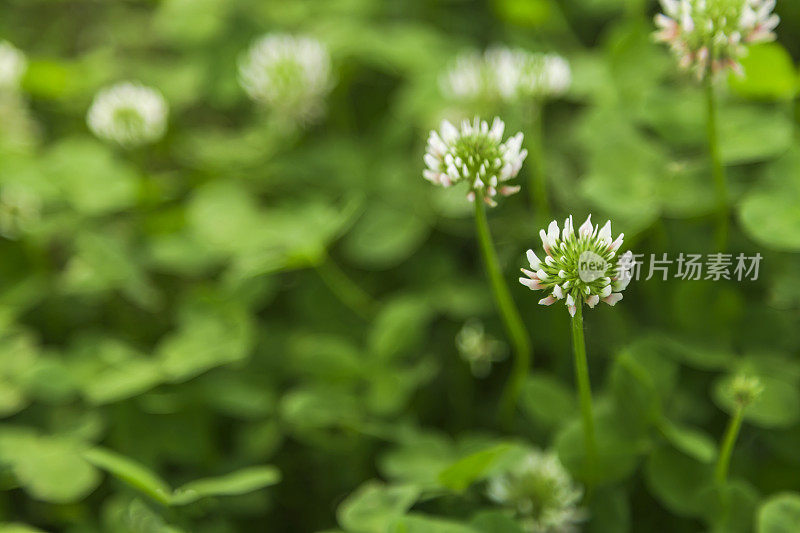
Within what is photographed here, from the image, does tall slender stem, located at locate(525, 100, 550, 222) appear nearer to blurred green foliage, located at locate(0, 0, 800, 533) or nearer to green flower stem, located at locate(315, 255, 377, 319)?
blurred green foliage, located at locate(0, 0, 800, 533)

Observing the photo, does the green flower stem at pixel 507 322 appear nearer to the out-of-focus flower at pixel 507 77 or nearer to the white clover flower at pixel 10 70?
the out-of-focus flower at pixel 507 77

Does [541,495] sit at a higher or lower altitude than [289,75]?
lower

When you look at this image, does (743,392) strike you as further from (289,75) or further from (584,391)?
(289,75)

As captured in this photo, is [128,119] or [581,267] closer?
[581,267]

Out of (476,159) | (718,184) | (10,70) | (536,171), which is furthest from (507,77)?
(10,70)

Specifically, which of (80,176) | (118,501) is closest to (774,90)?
(118,501)

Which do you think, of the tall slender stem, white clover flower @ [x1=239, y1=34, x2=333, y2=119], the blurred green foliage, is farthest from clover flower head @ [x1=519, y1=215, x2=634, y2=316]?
white clover flower @ [x1=239, y1=34, x2=333, y2=119]

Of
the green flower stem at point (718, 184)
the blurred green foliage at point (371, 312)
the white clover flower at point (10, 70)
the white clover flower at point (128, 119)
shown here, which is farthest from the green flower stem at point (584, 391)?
the white clover flower at point (10, 70)

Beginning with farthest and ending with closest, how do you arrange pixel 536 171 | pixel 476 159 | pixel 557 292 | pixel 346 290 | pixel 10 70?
pixel 10 70
pixel 346 290
pixel 536 171
pixel 476 159
pixel 557 292
